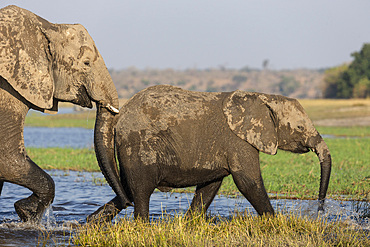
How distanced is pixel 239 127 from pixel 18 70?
2.47 meters

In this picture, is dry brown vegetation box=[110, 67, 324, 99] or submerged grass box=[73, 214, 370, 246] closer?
submerged grass box=[73, 214, 370, 246]

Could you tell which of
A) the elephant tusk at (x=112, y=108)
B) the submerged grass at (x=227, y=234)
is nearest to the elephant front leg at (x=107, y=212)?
the submerged grass at (x=227, y=234)

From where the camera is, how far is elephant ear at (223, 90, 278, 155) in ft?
21.1

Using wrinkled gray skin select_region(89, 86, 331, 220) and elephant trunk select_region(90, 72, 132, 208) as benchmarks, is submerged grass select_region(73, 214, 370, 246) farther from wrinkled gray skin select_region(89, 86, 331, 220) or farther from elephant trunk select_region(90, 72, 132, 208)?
elephant trunk select_region(90, 72, 132, 208)

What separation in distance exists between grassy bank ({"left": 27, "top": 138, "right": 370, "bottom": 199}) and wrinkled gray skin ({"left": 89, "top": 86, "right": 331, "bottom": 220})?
2919 mm

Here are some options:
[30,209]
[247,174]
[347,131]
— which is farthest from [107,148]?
[347,131]

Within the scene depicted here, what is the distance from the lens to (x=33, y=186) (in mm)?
6121

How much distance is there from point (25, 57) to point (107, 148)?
130 cm

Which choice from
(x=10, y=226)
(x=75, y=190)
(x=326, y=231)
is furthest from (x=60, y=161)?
(x=326, y=231)

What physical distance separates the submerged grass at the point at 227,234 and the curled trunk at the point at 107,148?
1.26ft

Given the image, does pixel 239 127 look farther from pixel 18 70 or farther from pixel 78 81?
pixel 18 70

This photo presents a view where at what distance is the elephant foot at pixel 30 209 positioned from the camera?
6371mm

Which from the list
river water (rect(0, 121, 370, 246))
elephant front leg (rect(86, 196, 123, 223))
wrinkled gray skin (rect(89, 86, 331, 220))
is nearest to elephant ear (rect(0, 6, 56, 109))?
wrinkled gray skin (rect(89, 86, 331, 220))

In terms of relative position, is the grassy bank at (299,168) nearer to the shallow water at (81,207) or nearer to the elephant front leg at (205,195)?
the shallow water at (81,207)
